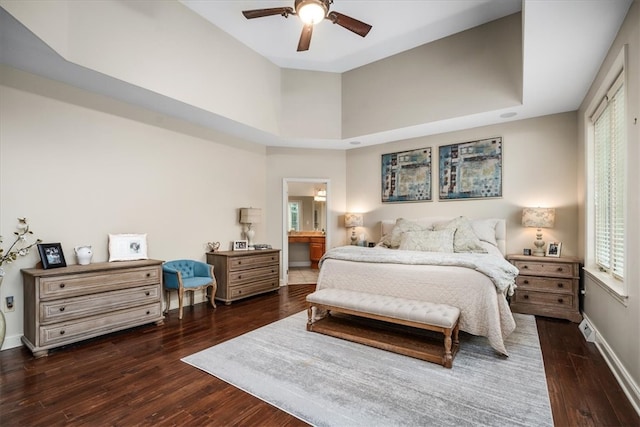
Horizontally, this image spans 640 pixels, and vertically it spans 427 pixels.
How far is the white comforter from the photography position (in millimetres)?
2816

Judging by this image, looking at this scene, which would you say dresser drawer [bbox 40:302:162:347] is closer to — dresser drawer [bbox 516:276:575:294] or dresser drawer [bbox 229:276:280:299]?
dresser drawer [bbox 229:276:280:299]

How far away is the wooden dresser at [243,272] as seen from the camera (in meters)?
4.66

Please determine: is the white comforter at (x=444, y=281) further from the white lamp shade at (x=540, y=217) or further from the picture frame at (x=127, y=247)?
the picture frame at (x=127, y=247)

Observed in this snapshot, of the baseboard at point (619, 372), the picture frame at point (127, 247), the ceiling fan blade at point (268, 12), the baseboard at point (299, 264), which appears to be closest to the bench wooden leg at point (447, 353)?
the baseboard at point (619, 372)

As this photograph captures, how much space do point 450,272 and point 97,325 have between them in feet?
12.0

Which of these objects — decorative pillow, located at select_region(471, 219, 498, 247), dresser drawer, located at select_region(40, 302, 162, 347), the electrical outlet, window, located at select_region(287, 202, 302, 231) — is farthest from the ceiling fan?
window, located at select_region(287, 202, 302, 231)

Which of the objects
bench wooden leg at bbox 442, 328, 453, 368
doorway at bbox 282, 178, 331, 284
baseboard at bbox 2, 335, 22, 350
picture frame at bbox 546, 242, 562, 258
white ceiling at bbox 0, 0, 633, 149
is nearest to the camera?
white ceiling at bbox 0, 0, 633, 149

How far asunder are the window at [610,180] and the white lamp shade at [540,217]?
0.52 meters

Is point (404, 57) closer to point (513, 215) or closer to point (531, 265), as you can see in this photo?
point (513, 215)

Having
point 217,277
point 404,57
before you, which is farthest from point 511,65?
point 217,277

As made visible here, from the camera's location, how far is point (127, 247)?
12.3 ft

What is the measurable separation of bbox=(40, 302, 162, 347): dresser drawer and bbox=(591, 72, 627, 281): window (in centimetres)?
465

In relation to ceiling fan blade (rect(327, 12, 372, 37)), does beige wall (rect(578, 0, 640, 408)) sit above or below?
below

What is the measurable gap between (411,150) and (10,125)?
17.5ft
